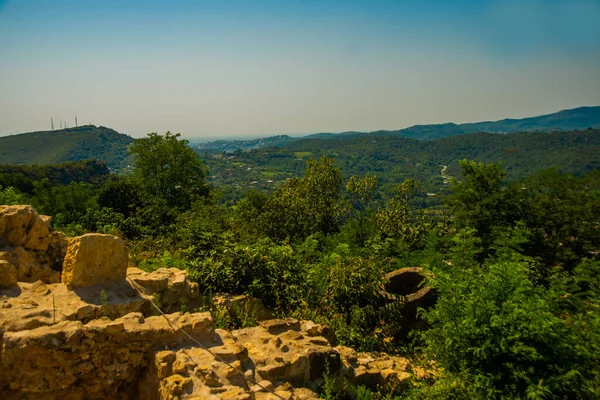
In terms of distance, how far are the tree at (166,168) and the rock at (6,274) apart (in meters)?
24.6

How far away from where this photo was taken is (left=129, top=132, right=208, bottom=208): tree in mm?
31250

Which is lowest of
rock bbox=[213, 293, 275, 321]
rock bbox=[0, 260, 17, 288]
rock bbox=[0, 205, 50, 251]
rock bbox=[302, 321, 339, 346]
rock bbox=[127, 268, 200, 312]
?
rock bbox=[302, 321, 339, 346]

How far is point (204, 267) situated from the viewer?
9.71 metres

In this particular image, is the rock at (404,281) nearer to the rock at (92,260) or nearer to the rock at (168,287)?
the rock at (168,287)

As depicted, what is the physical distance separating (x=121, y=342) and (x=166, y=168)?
92.4ft

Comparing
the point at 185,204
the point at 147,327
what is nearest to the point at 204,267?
the point at 147,327

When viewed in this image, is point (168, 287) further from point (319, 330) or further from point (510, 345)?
point (510, 345)

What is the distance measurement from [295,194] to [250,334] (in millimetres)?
17080

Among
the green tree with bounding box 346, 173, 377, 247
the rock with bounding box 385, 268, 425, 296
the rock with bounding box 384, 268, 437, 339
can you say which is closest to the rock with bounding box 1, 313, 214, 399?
the rock with bounding box 384, 268, 437, 339

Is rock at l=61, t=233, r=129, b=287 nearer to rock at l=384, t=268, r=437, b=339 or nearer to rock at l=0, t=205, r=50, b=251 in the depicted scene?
A: rock at l=0, t=205, r=50, b=251

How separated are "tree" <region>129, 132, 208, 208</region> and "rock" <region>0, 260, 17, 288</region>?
2456 centimetres

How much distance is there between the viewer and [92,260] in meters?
6.58

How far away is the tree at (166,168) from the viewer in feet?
103

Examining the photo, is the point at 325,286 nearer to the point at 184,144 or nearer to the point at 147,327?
the point at 147,327
